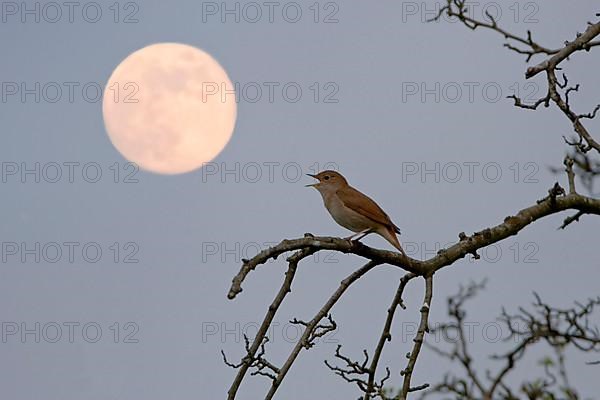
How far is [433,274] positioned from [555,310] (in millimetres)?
1728

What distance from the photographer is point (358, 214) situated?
8.14 m

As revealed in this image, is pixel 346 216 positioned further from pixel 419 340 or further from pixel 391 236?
pixel 419 340

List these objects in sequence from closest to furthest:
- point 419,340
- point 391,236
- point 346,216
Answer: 1. point 419,340
2. point 391,236
3. point 346,216

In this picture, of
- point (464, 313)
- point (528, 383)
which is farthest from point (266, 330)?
point (528, 383)

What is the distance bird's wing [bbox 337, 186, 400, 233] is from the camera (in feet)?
Result: 26.7

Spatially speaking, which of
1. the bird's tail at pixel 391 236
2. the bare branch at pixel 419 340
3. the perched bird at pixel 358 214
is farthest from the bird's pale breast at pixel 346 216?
the bare branch at pixel 419 340

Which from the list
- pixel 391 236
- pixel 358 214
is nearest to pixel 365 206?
pixel 358 214

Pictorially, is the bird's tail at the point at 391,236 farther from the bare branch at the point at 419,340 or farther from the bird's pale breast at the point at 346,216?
the bare branch at the point at 419,340

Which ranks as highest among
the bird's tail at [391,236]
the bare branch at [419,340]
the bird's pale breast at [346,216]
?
the bird's pale breast at [346,216]

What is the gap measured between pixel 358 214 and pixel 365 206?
4.6 inches

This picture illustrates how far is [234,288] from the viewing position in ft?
16.3

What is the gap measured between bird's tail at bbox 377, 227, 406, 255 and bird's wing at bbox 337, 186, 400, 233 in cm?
4

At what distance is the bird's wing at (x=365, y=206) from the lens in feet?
26.7

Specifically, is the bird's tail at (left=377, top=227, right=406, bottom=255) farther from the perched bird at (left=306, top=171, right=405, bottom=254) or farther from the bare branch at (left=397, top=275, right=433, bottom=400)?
the bare branch at (left=397, top=275, right=433, bottom=400)
